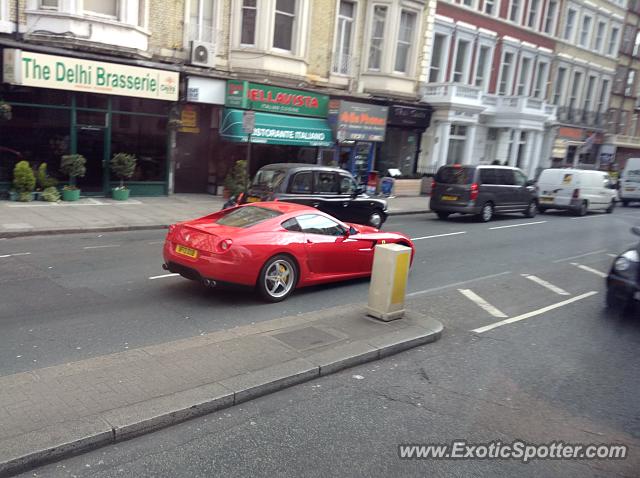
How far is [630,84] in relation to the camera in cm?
4603

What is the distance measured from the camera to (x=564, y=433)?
488cm

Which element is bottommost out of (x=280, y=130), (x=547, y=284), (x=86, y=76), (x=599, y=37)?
(x=547, y=284)

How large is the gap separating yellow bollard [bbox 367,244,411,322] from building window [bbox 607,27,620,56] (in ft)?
140

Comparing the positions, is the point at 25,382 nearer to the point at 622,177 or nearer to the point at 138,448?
the point at 138,448

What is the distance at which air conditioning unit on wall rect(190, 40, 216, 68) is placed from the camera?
1791 centimetres

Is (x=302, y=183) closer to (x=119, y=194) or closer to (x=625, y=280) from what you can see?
(x=119, y=194)

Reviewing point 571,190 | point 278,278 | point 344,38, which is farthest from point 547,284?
point 344,38

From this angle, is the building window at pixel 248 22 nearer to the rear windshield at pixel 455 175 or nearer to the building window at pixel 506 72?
the rear windshield at pixel 455 175

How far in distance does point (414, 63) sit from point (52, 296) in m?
21.8

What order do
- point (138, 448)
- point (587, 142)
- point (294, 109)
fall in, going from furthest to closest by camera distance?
point (587, 142) < point (294, 109) < point (138, 448)

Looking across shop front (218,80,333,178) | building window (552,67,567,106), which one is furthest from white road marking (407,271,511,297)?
building window (552,67,567,106)

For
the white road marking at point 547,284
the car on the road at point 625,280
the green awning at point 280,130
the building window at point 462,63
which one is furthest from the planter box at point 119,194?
the building window at point 462,63

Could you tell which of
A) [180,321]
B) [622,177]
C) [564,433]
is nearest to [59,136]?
[180,321]

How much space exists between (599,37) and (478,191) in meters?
29.6
